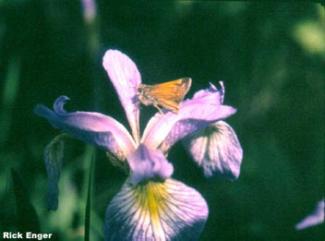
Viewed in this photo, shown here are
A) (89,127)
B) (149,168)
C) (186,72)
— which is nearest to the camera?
(149,168)

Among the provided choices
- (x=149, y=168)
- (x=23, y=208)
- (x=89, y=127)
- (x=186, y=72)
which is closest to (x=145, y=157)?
(x=149, y=168)

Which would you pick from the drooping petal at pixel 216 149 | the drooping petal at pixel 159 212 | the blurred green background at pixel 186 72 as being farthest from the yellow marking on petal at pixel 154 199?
the blurred green background at pixel 186 72

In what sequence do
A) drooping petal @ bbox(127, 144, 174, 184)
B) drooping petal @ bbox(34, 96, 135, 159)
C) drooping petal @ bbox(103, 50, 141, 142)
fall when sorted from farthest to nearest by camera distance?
drooping petal @ bbox(103, 50, 141, 142) < drooping petal @ bbox(34, 96, 135, 159) < drooping petal @ bbox(127, 144, 174, 184)

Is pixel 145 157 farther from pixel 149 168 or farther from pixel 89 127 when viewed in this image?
pixel 89 127

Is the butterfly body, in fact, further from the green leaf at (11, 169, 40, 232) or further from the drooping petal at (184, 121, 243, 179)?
the green leaf at (11, 169, 40, 232)

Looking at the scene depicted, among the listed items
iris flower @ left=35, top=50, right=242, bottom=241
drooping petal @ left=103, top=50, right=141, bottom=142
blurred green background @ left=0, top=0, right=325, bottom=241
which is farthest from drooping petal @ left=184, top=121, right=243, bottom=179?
blurred green background @ left=0, top=0, right=325, bottom=241

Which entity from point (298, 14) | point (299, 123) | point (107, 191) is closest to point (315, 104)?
point (299, 123)
